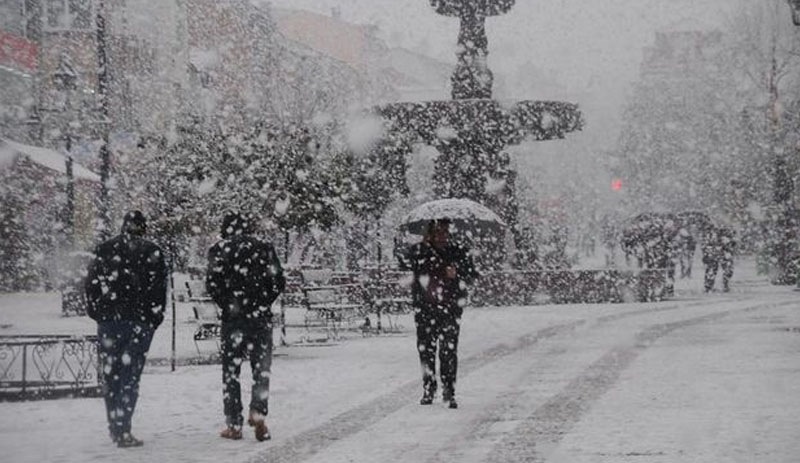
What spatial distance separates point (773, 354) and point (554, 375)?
3.31m

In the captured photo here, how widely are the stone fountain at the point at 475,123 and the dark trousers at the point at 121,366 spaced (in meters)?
18.3

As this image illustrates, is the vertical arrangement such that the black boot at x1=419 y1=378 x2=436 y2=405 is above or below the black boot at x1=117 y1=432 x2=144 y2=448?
above

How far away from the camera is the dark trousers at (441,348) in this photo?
10.5 metres

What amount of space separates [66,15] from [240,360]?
32598 millimetres

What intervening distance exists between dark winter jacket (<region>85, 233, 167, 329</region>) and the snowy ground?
94 centimetres

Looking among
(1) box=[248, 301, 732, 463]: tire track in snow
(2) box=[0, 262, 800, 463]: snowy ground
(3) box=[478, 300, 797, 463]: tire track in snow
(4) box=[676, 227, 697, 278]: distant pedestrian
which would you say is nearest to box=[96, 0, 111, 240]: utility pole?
(2) box=[0, 262, 800, 463]: snowy ground

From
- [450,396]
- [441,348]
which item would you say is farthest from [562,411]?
[441,348]

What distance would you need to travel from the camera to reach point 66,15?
3931cm

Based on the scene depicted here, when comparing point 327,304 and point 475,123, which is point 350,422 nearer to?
point 327,304

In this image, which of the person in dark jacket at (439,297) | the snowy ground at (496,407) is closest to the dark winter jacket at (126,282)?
the snowy ground at (496,407)

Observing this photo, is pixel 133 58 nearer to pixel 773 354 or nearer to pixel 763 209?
pixel 763 209

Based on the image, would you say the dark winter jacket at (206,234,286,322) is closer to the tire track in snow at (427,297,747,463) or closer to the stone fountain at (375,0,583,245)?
the tire track in snow at (427,297,747,463)

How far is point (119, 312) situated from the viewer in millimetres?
8992

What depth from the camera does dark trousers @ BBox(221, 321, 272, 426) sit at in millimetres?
9023
